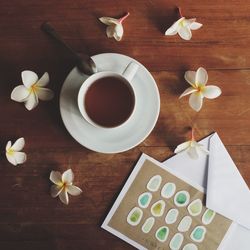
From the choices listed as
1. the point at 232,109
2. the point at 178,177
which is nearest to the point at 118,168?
the point at 178,177

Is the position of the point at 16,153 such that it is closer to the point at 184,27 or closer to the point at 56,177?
the point at 56,177

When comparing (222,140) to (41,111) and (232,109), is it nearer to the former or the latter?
(232,109)

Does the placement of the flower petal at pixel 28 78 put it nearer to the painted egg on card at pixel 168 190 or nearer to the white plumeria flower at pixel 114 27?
the white plumeria flower at pixel 114 27

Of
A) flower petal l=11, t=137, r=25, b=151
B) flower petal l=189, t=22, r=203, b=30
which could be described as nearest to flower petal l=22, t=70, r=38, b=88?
flower petal l=11, t=137, r=25, b=151

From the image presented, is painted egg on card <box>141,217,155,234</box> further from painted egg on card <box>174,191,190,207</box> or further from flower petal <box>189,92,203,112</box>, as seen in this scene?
flower petal <box>189,92,203,112</box>

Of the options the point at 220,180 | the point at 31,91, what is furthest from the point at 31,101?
the point at 220,180

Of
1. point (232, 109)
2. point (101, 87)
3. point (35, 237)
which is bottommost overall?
point (35, 237)
